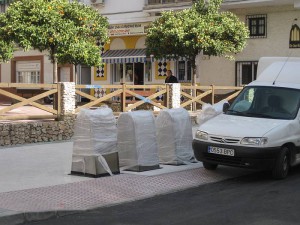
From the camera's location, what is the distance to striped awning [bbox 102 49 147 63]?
29.7 meters

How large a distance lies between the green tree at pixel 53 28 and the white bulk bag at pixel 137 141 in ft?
39.0

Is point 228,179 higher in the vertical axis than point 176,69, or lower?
lower

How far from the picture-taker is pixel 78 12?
2209cm

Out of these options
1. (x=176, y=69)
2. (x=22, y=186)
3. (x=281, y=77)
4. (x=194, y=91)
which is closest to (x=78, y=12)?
(x=194, y=91)

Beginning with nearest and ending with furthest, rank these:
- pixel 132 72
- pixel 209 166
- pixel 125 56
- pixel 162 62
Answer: pixel 209 166
pixel 162 62
pixel 125 56
pixel 132 72

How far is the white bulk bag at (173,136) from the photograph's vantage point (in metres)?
11.0

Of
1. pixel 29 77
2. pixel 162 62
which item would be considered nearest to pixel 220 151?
pixel 162 62

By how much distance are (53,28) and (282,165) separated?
13.9 m

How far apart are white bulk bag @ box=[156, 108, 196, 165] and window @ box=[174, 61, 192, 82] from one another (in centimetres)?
1778

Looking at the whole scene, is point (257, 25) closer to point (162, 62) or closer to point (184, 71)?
point (184, 71)

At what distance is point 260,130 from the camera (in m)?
9.47

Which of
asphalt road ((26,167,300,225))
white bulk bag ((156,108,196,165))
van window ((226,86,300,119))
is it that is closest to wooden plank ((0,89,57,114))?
white bulk bag ((156,108,196,165))

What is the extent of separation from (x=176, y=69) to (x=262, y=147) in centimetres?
2046

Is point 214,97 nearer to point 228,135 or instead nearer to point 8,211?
point 228,135
